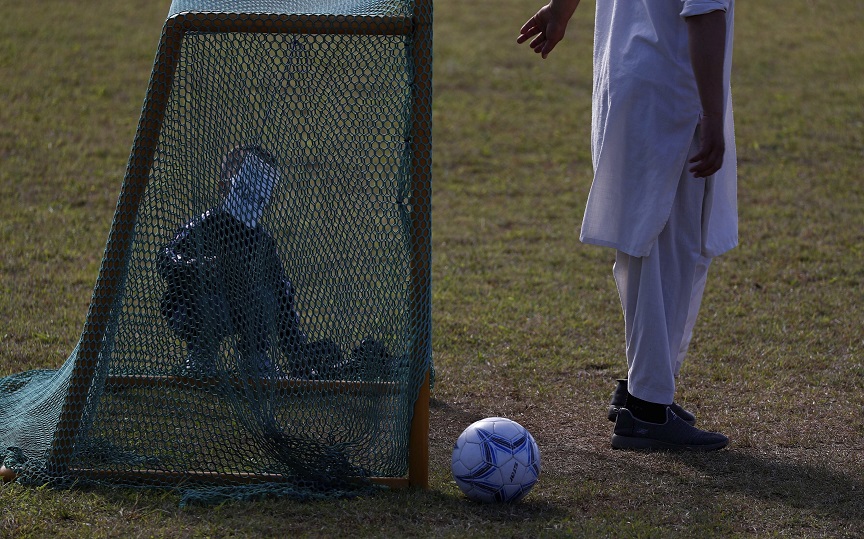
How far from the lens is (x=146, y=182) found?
3.54m

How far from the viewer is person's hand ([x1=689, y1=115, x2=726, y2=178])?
363 cm

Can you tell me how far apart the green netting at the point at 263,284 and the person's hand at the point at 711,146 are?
1010 millimetres

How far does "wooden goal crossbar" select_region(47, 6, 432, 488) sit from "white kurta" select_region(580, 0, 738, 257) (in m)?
0.79

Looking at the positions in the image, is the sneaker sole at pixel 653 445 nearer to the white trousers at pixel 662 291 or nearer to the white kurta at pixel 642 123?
the white trousers at pixel 662 291

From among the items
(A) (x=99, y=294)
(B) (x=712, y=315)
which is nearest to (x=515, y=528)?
(A) (x=99, y=294)

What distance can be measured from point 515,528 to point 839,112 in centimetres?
831

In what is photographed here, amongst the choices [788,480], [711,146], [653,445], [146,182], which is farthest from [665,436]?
[146,182]

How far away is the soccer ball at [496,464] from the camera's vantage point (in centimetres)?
340

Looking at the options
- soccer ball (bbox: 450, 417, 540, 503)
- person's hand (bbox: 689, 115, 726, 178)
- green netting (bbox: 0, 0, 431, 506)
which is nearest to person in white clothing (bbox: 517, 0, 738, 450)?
person's hand (bbox: 689, 115, 726, 178)

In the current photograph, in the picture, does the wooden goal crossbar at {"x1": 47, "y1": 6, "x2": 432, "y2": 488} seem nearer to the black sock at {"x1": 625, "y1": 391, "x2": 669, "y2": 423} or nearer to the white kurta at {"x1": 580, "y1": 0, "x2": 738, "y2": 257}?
the white kurta at {"x1": 580, "y1": 0, "x2": 738, "y2": 257}

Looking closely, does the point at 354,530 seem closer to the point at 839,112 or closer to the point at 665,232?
the point at 665,232

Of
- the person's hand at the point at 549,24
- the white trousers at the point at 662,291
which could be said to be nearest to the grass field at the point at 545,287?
the white trousers at the point at 662,291

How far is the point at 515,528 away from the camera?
129 inches

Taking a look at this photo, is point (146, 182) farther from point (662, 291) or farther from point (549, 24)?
point (662, 291)
